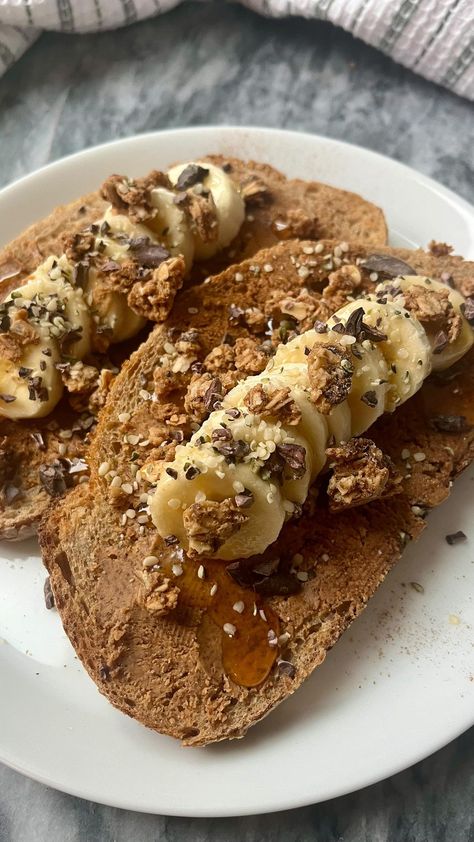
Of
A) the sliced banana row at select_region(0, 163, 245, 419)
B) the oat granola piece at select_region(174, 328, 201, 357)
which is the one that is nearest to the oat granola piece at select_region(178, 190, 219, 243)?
the sliced banana row at select_region(0, 163, 245, 419)

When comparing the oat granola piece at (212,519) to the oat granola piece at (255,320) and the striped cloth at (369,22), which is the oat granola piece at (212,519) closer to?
the oat granola piece at (255,320)

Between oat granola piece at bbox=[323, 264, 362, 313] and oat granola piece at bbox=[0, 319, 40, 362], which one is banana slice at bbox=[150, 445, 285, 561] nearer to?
oat granola piece at bbox=[0, 319, 40, 362]

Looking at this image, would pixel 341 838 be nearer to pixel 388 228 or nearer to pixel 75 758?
pixel 75 758

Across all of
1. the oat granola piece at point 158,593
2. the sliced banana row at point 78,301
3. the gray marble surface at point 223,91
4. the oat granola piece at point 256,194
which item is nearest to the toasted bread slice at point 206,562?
the oat granola piece at point 158,593

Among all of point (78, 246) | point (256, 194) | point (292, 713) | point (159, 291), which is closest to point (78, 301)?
point (78, 246)

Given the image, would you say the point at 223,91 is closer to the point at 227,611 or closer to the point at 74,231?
the point at 74,231
